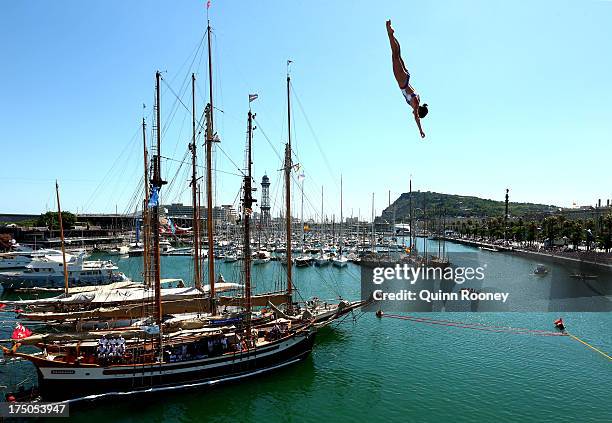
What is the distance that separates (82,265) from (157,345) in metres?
47.6

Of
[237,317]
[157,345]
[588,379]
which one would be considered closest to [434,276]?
[588,379]

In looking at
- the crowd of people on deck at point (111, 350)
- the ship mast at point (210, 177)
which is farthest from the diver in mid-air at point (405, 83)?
the ship mast at point (210, 177)

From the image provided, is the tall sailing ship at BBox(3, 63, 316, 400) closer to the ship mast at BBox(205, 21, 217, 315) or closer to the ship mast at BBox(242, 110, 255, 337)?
the ship mast at BBox(242, 110, 255, 337)

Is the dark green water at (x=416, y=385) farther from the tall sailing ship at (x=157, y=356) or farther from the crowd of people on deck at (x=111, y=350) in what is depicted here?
the crowd of people on deck at (x=111, y=350)

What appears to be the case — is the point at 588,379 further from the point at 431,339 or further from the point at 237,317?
the point at 237,317

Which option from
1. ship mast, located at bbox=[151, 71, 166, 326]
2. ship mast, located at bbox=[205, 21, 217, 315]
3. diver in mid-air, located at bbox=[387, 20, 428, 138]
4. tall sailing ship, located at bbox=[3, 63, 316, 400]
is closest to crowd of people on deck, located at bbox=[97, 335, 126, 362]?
tall sailing ship, located at bbox=[3, 63, 316, 400]

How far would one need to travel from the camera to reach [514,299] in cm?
5334

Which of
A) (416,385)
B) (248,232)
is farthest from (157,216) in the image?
(416,385)

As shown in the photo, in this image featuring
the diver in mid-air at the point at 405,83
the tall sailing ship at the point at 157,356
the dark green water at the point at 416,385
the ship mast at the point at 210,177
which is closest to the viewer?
the diver in mid-air at the point at 405,83

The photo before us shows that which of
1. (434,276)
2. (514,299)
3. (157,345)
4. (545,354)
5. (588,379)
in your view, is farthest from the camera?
(434,276)

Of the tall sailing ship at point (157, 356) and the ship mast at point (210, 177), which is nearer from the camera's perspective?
the tall sailing ship at point (157, 356)

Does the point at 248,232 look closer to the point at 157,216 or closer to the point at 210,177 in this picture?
the point at 157,216

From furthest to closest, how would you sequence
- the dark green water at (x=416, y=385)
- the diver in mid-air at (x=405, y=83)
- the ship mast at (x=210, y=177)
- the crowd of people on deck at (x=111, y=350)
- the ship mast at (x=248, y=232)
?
the ship mast at (x=210, y=177) < the ship mast at (x=248, y=232) < the crowd of people on deck at (x=111, y=350) < the dark green water at (x=416, y=385) < the diver in mid-air at (x=405, y=83)

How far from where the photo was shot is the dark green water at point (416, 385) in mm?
22562
